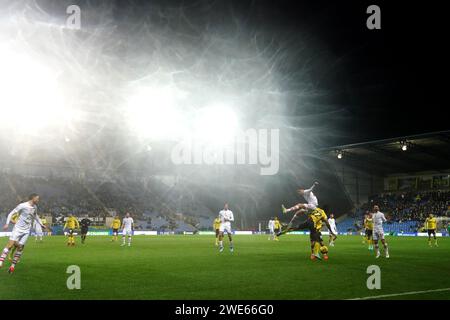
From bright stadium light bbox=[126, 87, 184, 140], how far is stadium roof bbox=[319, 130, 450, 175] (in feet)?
71.8

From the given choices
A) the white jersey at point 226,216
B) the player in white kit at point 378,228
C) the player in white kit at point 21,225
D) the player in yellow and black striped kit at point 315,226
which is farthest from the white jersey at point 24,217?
the player in white kit at point 378,228

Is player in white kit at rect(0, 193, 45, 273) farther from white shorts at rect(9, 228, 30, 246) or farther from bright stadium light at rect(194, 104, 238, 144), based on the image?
bright stadium light at rect(194, 104, 238, 144)

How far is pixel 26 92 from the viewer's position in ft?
150

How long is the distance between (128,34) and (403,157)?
41.1 metres

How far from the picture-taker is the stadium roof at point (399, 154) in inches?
2189

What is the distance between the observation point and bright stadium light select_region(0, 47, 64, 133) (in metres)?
43.6

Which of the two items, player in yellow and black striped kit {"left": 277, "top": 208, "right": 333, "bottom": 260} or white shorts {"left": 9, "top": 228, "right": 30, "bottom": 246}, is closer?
white shorts {"left": 9, "top": 228, "right": 30, "bottom": 246}

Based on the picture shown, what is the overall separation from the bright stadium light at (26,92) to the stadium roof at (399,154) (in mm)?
36226

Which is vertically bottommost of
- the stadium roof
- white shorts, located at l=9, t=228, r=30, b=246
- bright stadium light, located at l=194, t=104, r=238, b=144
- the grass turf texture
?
the grass turf texture

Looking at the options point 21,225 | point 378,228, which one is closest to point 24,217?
point 21,225

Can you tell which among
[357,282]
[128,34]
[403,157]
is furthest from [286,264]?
[403,157]

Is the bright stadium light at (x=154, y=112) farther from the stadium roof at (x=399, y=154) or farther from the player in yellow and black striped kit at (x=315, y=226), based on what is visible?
the player in yellow and black striped kit at (x=315, y=226)

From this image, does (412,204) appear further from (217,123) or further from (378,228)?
(378,228)

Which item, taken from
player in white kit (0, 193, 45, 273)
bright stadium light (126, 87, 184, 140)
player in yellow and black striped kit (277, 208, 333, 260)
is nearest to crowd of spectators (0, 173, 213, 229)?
bright stadium light (126, 87, 184, 140)
